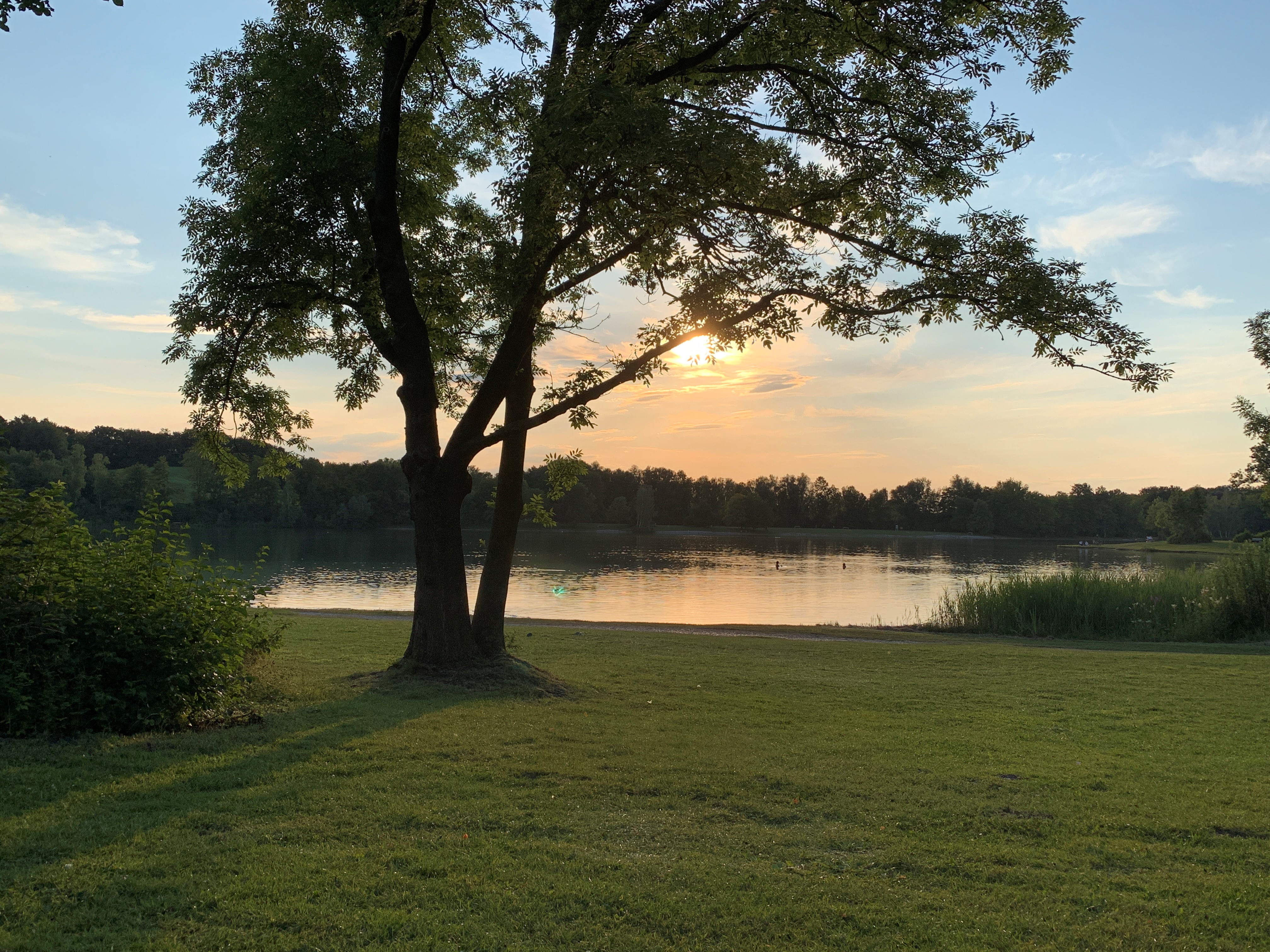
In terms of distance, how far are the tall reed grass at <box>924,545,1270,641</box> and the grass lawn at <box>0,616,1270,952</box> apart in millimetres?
12950

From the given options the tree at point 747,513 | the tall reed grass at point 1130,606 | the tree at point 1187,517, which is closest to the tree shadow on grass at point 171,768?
the tall reed grass at point 1130,606

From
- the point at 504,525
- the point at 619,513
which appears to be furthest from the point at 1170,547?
the point at 504,525

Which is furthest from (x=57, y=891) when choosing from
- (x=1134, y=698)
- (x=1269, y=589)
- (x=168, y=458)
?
(x=168, y=458)

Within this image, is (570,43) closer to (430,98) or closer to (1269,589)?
(430,98)

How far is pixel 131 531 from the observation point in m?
8.41

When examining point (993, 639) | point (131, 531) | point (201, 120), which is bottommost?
point (993, 639)

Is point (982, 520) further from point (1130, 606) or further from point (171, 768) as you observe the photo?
point (171, 768)

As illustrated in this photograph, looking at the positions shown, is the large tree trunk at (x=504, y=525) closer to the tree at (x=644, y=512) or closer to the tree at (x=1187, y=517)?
the tree at (x=644, y=512)

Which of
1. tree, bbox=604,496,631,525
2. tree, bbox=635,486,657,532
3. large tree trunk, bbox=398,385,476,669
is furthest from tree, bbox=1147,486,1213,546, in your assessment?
large tree trunk, bbox=398,385,476,669

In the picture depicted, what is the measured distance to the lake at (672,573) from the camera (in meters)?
30.3

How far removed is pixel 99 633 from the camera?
670 centimetres

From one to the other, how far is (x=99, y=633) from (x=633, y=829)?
4563 mm

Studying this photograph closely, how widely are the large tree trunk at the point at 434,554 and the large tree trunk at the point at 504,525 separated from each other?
2.09 ft

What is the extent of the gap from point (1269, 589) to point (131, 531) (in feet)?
77.2
